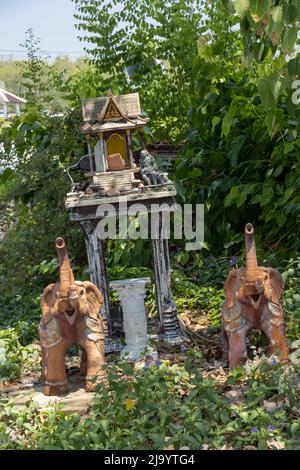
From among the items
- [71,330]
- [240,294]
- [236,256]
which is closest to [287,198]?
[236,256]

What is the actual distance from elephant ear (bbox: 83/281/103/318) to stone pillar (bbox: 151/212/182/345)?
613 millimetres

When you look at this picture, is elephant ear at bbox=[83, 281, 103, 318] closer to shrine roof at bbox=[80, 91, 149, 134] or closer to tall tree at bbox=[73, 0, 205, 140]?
shrine roof at bbox=[80, 91, 149, 134]

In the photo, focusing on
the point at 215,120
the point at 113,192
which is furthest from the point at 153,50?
the point at 113,192

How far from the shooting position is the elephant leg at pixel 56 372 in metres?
4.23

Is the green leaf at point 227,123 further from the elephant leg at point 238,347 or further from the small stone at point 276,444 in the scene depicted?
the small stone at point 276,444

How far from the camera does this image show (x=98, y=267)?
15.6 feet

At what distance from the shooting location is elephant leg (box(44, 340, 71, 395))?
4227 mm

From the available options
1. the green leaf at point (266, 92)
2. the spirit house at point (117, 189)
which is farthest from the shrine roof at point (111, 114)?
the green leaf at point (266, 92)

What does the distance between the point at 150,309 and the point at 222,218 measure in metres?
1.34

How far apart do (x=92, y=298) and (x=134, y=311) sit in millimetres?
463

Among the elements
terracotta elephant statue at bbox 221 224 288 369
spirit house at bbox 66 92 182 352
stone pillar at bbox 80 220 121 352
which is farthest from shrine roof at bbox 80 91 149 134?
terracotta elephant statue at bbox 221 224 288 369

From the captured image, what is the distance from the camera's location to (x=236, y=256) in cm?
617

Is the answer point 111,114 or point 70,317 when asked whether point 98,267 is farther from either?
point 111,114

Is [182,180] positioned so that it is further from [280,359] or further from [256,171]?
[280,359]
